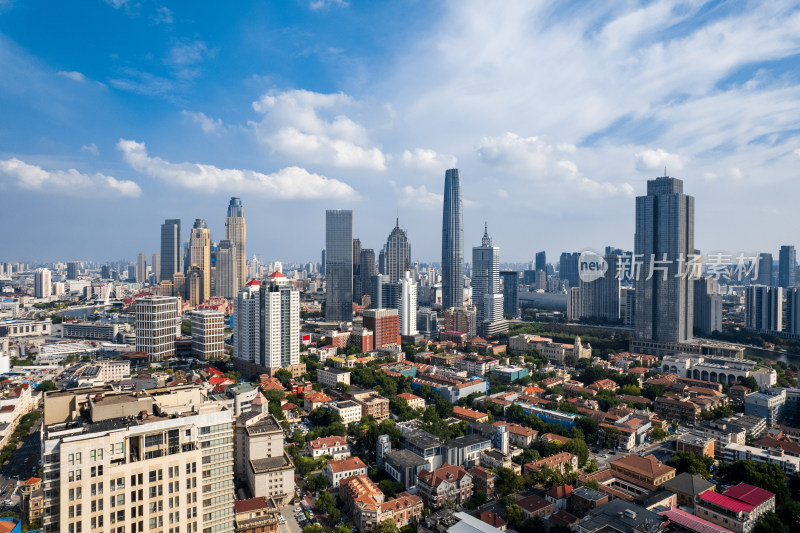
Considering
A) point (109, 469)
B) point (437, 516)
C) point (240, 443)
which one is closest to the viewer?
point (109, 469)

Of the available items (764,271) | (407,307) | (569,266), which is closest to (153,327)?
(407,307)

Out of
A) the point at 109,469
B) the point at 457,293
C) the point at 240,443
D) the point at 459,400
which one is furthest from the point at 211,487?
the point at 457,293

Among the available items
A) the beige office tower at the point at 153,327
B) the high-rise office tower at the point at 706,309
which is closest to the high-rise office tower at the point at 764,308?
the high-rise office tower at the point at 706,309

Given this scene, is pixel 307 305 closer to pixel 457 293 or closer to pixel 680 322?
pixel 457 293

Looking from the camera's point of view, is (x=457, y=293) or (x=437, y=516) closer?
(x=437, y=516)

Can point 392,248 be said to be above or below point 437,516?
above

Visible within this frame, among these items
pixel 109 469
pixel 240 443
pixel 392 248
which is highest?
pixel 392 248

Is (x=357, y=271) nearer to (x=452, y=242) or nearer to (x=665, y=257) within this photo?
(x=452, y=242)
